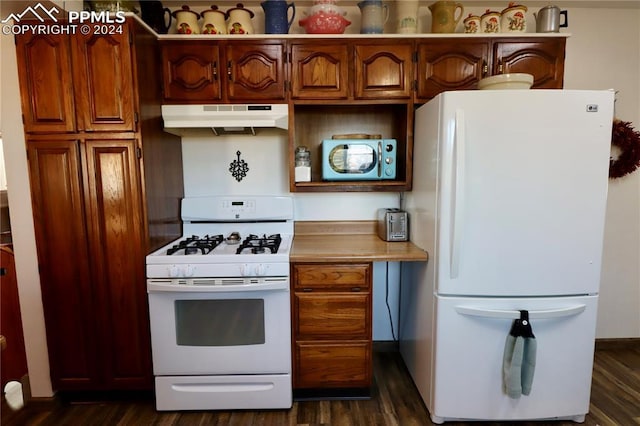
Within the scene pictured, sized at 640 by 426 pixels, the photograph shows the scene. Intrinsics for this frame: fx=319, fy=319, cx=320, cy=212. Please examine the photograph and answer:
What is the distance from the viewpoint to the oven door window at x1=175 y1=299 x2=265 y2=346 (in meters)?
1.72

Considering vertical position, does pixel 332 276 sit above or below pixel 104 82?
below

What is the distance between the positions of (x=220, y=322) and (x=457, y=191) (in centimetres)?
139

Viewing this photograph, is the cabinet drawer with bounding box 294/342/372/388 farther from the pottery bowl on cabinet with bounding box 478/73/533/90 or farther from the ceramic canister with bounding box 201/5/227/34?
the ceramic canister with bounding box 201/5/227/34

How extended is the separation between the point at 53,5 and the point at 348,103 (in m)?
1.59

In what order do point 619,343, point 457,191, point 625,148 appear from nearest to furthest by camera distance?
point 457,191 → point 625,148 → point 619,343

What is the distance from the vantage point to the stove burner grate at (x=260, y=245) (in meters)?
1.77

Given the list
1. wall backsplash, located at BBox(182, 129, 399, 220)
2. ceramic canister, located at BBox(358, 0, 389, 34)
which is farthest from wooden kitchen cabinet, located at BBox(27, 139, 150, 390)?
ceramic canister, located at BBox(358, 0, 389, 34)

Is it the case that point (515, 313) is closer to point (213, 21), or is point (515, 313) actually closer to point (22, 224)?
point (213, 21)

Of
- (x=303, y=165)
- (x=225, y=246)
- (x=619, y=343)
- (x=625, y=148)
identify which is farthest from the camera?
(x=619, y=343)

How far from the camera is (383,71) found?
1.92 meters

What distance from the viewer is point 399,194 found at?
2293 millimetres

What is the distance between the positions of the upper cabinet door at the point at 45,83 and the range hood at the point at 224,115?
461mm

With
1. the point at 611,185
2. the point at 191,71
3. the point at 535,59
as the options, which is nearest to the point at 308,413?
the point at 191,71

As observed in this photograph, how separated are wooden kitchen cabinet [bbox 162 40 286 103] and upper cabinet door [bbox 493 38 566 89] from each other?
4.31 feet
